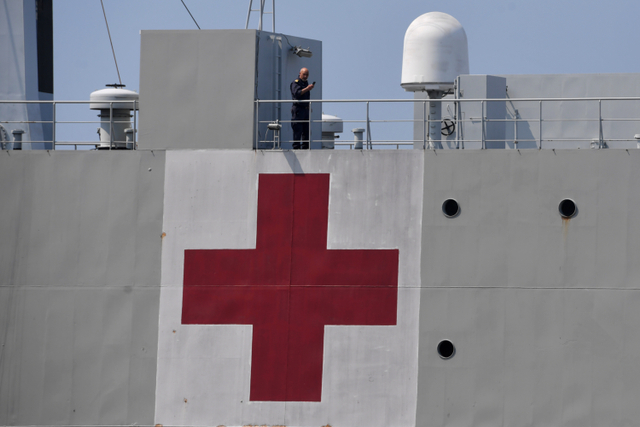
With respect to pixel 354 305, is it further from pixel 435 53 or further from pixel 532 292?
pixel 435 53

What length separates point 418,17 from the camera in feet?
34.6

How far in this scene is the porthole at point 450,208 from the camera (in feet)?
23.5

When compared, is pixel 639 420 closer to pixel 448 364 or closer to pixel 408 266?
pixel 448 364

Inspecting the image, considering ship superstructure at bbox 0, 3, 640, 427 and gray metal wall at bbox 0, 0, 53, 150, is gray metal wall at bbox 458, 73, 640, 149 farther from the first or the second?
gray metal wall at bbox 0, 0, 53, 150

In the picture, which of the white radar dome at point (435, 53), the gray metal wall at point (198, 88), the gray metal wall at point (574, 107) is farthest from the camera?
the gray metal wall at point (574, 107)

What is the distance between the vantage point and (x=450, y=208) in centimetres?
720

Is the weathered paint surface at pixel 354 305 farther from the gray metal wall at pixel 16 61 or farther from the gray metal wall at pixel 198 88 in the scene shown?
the gray metal wall at pixel 16 61

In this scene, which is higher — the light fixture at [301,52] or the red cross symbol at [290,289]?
the light fixture at [301,52]

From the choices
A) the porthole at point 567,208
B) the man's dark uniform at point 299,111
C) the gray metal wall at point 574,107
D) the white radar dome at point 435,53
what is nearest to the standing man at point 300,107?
the man's dark uniform at point 299,111

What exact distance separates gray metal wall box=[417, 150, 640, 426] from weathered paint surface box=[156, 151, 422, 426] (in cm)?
31

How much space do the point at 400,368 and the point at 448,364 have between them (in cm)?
47

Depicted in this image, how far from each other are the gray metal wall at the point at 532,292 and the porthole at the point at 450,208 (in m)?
0.06

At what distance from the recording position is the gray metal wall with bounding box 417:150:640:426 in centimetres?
696

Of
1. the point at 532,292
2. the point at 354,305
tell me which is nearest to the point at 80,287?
the point at 354,305
